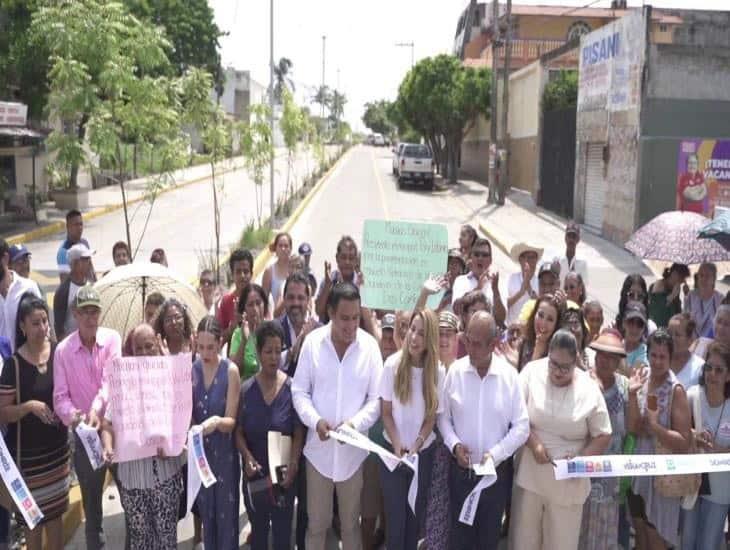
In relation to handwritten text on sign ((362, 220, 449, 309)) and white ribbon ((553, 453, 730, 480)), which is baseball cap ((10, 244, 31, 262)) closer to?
handwritten text on sign ((362, 220, 449, 309))

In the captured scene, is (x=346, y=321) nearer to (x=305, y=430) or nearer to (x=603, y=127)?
(x=305, y=430)

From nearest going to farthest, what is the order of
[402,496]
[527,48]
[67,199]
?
[402,496] → [67,199] → [527,48]

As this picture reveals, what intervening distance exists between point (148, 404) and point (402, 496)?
1529mm

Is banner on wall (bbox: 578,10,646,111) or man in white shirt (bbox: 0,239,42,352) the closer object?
man in white shirt (bbox: 0,239,42,352)

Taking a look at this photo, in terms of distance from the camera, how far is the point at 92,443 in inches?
163

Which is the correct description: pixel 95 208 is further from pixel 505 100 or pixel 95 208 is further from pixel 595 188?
pixel 595 188

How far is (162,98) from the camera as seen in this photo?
9.77 m

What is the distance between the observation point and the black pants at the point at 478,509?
171 inches

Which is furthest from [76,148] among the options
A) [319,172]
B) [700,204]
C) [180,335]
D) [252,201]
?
[319,172]

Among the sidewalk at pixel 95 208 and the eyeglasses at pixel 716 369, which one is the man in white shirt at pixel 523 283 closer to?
the eyeglasses at pixel 716 369

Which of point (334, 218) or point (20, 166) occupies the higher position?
point (20, 166)

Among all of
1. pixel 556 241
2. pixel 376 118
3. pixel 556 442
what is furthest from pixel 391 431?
pixel 376 118

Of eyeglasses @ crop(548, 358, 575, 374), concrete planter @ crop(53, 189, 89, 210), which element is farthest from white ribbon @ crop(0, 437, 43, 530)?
concrete planter @ crop(53, 189, 89, 210)

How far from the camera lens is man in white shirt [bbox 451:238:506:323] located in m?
6.43
